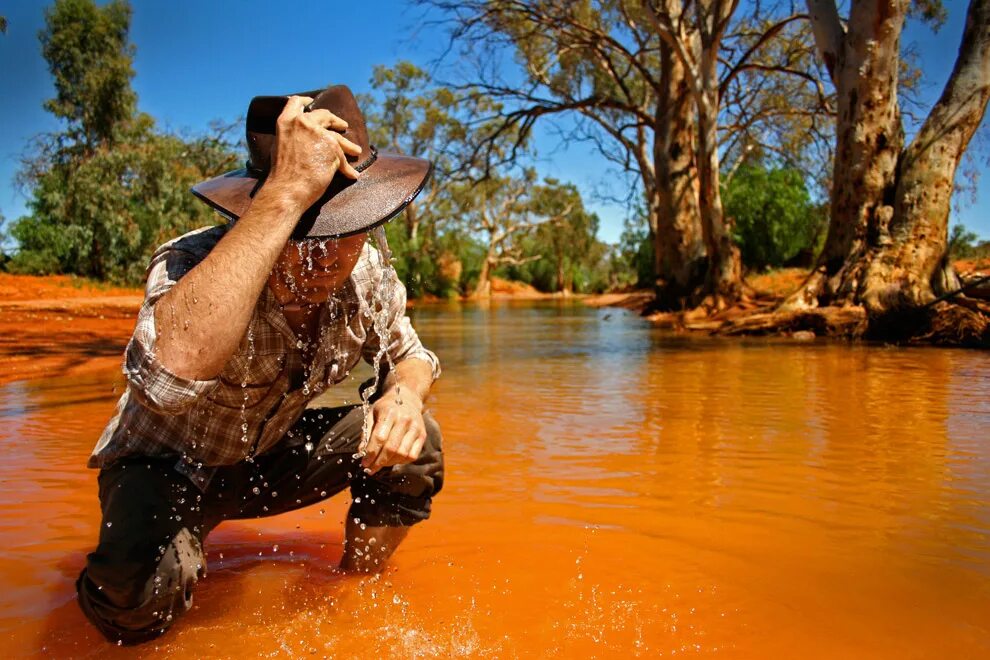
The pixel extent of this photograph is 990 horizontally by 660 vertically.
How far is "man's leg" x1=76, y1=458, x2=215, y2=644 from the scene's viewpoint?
153 cm

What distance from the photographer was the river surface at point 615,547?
1646 millimetres

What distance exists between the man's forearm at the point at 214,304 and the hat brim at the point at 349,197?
132 mm

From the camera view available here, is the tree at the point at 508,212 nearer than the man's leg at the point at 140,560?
No

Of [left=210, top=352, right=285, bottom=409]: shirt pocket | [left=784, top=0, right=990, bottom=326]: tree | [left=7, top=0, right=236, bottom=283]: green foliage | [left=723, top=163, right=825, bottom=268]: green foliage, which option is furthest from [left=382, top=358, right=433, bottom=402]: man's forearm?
[left=723, top=163, right=825, bottom=268]: green foliage

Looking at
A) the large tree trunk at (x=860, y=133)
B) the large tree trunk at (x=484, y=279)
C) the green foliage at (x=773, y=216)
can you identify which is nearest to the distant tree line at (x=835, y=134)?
the large tree trunk at (x=860, y=133)

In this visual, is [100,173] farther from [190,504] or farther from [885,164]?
[190,504]

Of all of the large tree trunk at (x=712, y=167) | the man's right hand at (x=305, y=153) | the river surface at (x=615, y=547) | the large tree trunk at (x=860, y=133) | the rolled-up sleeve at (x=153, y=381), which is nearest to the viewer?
the rolled-up sleeve at (x=153, y=381)

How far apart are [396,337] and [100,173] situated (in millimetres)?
21619

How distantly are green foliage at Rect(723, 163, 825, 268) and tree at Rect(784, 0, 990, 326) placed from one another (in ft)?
45.9

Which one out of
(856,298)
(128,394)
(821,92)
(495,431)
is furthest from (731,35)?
(128,394)

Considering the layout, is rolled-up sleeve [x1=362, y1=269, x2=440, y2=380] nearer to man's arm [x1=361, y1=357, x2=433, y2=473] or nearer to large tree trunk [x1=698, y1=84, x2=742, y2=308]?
man's arm [x1=361, y1=357, x2=433, y2=473]

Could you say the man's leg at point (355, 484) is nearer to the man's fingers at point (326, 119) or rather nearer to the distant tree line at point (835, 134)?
the man's fingers at point (326, 119)

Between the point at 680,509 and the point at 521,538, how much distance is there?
0.58 meters

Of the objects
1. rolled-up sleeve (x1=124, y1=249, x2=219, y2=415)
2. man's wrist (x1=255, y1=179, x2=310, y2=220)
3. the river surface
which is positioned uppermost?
man's wrist (x1=255, y1=179, x2=310, y2=220)
